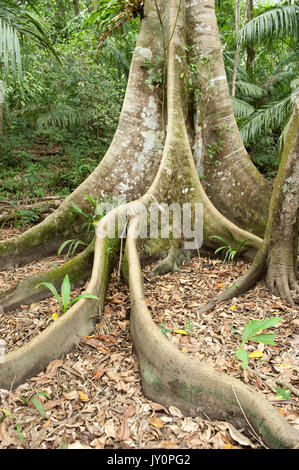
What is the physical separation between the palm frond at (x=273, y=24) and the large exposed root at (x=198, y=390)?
770cm

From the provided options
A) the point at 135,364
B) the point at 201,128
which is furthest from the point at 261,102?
the point at 135,364

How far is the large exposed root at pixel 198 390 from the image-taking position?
1.76 meters

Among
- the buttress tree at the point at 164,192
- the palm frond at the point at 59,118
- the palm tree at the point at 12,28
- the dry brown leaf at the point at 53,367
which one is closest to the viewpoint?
the dry brown leaf at the point at 53,367

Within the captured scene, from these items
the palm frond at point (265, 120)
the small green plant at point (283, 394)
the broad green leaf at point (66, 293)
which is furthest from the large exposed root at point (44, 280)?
the palm frond at point (265, 120)

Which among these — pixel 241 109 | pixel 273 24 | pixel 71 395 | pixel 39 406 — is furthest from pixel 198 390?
pixel 273 24

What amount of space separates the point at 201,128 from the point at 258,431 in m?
3.94

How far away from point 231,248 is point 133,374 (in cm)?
204

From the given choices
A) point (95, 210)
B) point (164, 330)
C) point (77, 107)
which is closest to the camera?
point (164, 330)

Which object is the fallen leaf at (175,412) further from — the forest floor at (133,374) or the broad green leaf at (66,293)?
the broad green leaf at (66,293)

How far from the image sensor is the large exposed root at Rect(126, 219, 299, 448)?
5.76ft

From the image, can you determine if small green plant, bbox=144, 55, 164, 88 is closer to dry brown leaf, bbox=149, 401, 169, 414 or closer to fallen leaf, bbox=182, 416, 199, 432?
dry brown leaf, bbox=149, 401, 169, 414

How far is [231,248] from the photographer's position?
3818 mm

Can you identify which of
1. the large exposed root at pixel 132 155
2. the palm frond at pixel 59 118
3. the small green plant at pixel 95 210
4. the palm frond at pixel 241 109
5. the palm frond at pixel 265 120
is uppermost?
the palm frond at pixel 241 109

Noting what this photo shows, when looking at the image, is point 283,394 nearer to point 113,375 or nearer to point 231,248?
A: point 113,375
